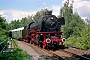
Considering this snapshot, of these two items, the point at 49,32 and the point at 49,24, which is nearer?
the point at 49,32

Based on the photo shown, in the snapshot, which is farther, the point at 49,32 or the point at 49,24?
the point at 49,24

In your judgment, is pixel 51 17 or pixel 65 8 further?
pixel 65 8

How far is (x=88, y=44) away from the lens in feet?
56.6

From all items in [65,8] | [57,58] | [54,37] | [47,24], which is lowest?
[57,58]

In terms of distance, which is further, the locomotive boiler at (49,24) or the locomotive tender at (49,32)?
the locomotive boiler at (49,24)

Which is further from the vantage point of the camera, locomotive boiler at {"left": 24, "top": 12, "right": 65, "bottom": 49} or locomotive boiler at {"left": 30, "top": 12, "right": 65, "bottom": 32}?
locomotive boiler at {"left": 30, "top": 12, "right": 65, "bottom": 32}

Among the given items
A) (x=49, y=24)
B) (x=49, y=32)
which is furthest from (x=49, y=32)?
(x=49, y=24)

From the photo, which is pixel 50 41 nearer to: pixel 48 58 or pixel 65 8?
pixel 48 58

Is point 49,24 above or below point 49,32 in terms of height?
above

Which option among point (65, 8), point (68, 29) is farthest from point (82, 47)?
point (65, 8)

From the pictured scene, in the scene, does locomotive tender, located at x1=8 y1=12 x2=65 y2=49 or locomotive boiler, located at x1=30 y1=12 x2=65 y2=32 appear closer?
locomotive tender, located at x1=8 y1=12 x2=65 y2=49

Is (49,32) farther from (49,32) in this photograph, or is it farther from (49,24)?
(49,24)

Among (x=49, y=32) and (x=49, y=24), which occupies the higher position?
(x=49, y=24)

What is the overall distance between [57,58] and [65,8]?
3607 cm
